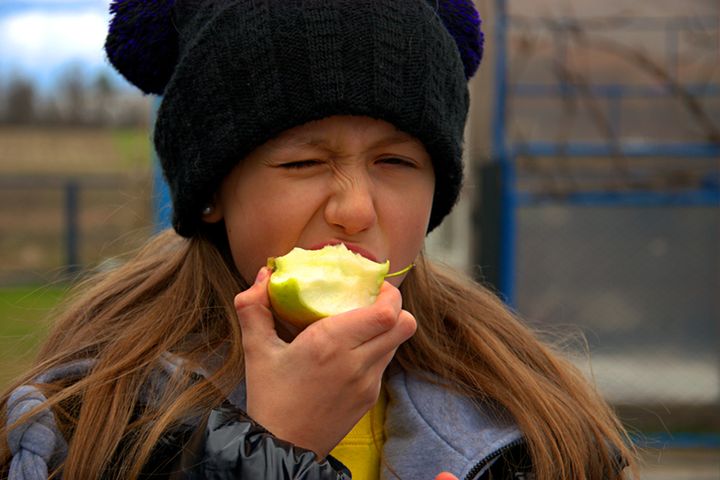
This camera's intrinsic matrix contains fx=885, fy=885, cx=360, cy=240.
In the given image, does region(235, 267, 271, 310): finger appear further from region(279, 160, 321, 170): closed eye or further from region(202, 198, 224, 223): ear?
region(202, 198, 224, 223): ear

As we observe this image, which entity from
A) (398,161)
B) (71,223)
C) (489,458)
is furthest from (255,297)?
(71,223)

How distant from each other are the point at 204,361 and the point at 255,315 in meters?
0.33

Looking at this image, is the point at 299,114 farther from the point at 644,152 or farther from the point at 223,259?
the point at 644,152

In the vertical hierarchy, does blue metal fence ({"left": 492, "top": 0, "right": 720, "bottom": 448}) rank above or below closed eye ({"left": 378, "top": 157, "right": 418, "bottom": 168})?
below

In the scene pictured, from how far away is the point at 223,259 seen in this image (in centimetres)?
186

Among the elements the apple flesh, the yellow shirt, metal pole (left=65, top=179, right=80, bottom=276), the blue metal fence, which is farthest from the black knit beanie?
metal pole (left=65, top=179, right=80, bottom=276)

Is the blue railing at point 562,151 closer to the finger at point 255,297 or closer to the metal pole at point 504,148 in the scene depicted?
the metal pole at point 504,148

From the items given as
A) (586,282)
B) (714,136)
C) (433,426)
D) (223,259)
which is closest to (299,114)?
(223,259)

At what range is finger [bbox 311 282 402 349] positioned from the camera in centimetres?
139

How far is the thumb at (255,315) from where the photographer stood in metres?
1.44

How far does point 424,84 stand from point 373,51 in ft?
0.42

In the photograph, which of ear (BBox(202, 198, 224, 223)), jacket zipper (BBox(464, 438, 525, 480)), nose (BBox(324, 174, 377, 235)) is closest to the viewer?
nose (BBox(324, 174, 377, 235))

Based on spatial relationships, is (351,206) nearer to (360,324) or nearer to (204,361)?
(360,324)

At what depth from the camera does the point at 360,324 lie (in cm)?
139
